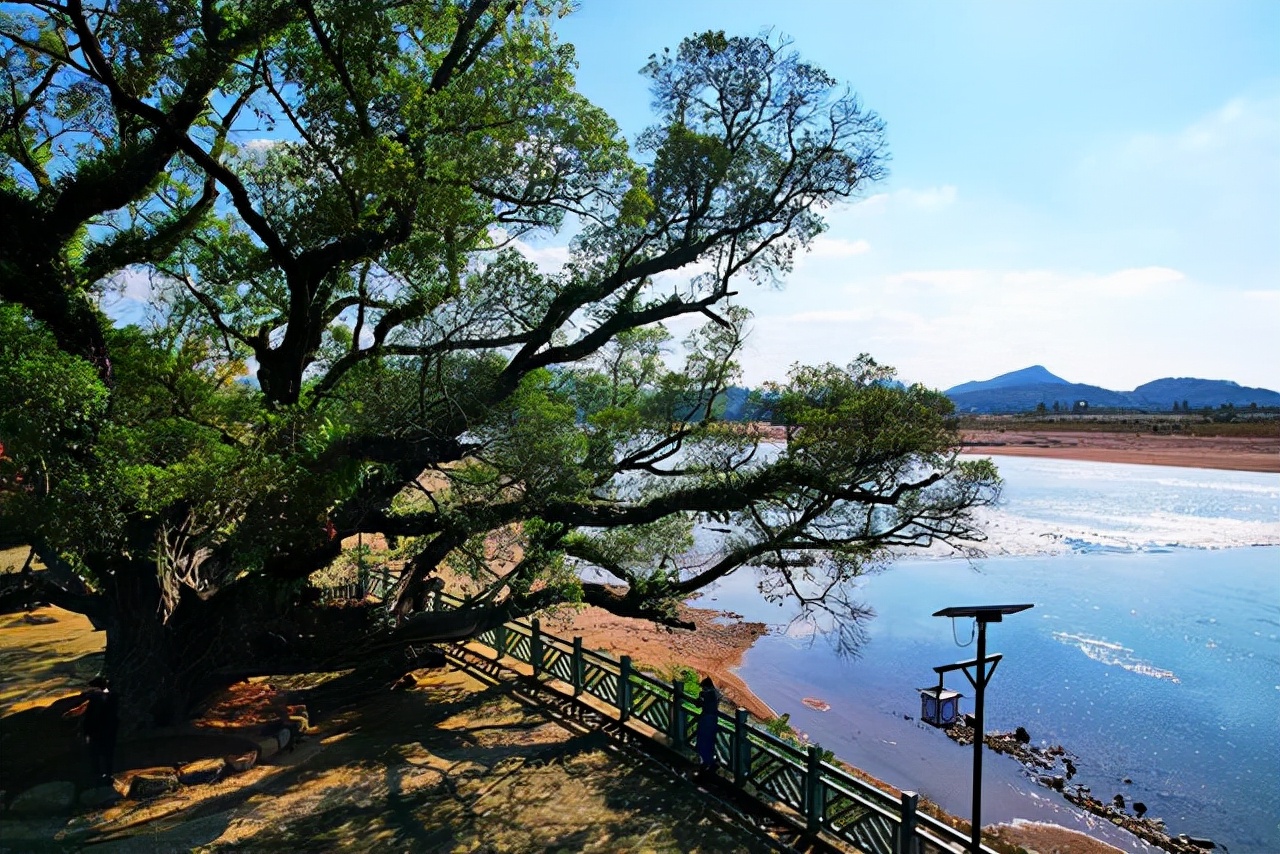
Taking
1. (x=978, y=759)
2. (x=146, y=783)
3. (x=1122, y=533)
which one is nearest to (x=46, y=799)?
(x=146, y=783)

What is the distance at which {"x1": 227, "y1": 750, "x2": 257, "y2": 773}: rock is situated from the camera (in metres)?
9.96

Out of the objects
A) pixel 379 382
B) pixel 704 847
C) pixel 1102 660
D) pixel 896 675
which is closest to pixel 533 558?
pixel 379 382

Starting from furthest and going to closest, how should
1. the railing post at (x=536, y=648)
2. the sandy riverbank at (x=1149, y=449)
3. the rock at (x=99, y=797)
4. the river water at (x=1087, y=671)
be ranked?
the sandy riverbank at (x=1149, y=449) → the river water at (x=1087, y=671) → the railing post at (x=536, y=648) → the rock at (x=99, y=797)

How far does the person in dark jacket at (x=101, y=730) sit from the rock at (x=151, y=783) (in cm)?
30

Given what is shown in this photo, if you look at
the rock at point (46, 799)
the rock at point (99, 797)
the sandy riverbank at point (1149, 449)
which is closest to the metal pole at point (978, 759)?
the rock at point (99, 797)

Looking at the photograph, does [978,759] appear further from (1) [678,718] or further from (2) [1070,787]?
(2) [1070,787]

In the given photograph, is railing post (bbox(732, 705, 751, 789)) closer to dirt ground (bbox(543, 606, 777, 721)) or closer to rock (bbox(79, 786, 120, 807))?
rock (bbox(79, 786, 120, 807))

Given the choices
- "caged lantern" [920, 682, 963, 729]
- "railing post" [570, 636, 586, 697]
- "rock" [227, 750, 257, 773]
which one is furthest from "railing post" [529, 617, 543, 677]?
"caged lantern" [920, 682, 963, 729]

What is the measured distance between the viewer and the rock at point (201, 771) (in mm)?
9445

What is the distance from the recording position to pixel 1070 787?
15828 mm

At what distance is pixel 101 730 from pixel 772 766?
854 centimetres

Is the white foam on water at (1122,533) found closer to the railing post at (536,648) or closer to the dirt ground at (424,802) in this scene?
the railing post at (536,648)

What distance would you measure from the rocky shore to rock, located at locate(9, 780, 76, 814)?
17088 millimetres

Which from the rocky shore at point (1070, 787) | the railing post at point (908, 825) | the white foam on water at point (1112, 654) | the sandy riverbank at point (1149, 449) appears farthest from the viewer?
the sandy riverbank at point (1149, 449)
